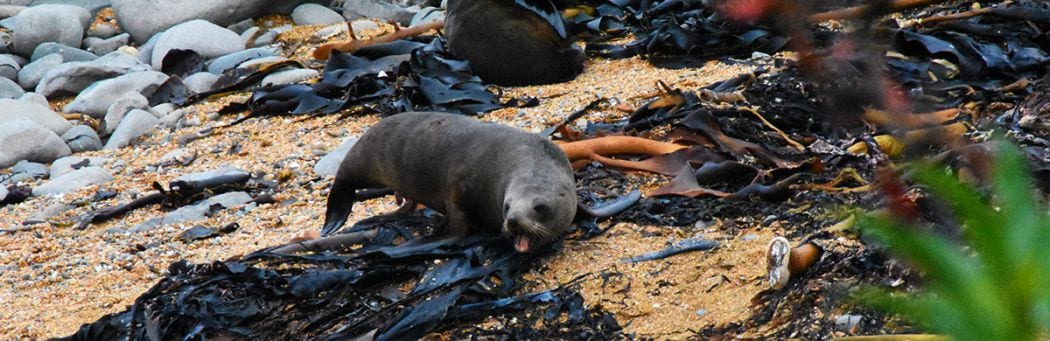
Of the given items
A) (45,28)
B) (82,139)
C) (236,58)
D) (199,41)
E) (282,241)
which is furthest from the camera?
(45,28)

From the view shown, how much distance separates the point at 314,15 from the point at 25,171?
5.06 meters

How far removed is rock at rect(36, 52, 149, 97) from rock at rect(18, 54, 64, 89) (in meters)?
0.49

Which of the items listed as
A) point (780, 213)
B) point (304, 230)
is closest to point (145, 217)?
point (304, 230)

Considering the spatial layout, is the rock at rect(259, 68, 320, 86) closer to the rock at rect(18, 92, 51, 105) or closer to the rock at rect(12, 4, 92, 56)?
the rock at rect(18, 92, 51, 105)

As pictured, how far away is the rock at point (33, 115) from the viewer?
9711mm

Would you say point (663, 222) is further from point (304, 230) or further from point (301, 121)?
point (301, 121)

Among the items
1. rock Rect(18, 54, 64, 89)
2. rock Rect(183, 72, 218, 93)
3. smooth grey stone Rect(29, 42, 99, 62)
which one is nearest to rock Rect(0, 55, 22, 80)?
rock Rect(18, 54, 64, 89)

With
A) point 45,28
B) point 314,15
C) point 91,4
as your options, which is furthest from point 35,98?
point 91,4

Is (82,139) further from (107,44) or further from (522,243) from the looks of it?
(522,243)

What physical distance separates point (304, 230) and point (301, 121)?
2.50 m

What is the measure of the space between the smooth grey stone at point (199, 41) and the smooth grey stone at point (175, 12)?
3.59 feet

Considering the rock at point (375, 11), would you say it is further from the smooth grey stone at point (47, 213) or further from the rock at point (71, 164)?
the smooth grey stone at point (47, 213)

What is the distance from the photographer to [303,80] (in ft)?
31.6

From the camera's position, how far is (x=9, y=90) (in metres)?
11.5
